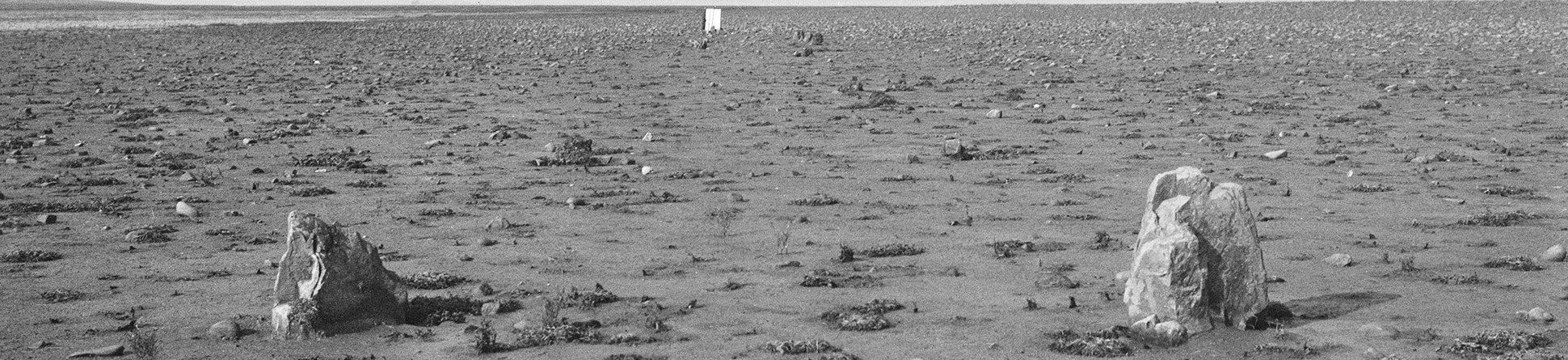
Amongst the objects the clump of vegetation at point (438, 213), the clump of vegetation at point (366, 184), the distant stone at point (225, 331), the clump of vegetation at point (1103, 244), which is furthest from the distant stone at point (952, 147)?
the distant stone at point (225, 331)

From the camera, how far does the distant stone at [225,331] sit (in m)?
8.94

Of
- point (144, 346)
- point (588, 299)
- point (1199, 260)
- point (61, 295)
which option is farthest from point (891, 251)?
point (61, 295)

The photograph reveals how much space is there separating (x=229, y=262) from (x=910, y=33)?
4251 cm

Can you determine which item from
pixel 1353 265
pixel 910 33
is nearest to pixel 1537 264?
pixel 1353 265

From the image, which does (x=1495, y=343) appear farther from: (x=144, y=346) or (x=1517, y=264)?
(x=144, y=346)

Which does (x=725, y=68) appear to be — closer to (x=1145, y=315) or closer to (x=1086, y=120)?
(x=1086, y=120)

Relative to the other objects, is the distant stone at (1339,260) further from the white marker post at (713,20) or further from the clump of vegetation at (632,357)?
the white marker post at (713,20)

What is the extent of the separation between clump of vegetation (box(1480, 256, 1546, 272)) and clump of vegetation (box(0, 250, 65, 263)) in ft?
35.7

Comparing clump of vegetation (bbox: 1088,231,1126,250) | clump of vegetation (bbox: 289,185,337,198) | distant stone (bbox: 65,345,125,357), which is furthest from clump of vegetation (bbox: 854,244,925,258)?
clump of vegetation (bbox: 289,185,337,198)

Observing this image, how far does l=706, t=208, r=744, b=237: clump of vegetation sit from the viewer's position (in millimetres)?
12422

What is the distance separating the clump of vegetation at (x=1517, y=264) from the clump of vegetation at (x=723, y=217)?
19.3ft

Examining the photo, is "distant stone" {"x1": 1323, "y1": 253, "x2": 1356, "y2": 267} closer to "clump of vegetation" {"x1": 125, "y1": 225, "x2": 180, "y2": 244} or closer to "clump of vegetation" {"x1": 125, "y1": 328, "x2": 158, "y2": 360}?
"clump of vegetation" {"x1": 125, "y1": 328, "x2": 158, "y2": 360}

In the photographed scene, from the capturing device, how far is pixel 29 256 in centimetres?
1146

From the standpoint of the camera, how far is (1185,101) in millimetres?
23172
